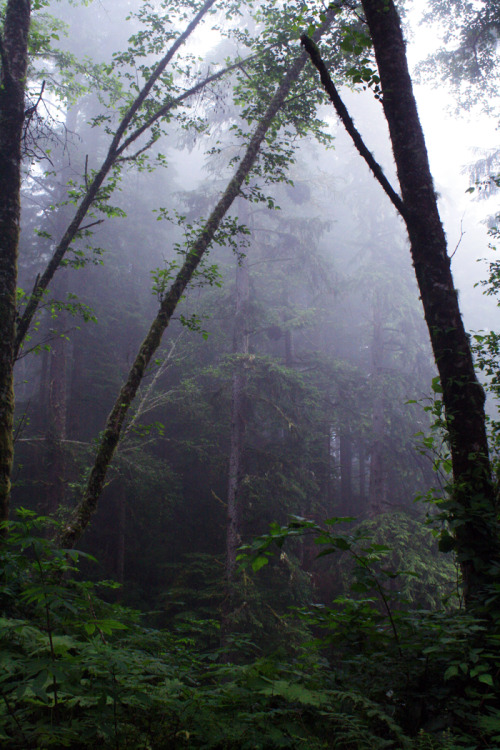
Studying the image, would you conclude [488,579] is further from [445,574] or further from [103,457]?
[445,574]

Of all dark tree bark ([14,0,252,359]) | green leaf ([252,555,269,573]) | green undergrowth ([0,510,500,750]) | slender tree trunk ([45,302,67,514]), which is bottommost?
green undergrowth ([0,510,500,750])

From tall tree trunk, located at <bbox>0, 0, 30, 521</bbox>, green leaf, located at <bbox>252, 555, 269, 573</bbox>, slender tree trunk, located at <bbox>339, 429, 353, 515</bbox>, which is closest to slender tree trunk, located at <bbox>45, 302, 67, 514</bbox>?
tall tree trunk, located at <bbox>0, 0, 30, 521</bbox>

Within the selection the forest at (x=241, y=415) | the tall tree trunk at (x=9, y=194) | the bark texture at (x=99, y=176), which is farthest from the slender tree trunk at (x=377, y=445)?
the tall tree trunk at (x=9, y=194)

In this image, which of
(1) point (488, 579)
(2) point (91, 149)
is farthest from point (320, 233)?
(1) point (488, 579)

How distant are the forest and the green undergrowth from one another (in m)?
0.02

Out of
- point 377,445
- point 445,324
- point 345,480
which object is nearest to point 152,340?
point 445,324

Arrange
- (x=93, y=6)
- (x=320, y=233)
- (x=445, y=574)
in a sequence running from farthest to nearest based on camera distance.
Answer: (x=93, y=6), (x=320, y=233), (x=445, y=574)

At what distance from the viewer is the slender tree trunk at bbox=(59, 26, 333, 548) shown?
15.4ft

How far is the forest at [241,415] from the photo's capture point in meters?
2.05

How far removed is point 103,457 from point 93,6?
2859 cm

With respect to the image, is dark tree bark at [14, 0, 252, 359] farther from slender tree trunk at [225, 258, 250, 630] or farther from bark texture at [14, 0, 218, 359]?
slender tree trunk at [225, 258, 250, 630]

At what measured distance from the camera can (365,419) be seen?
17422 mm

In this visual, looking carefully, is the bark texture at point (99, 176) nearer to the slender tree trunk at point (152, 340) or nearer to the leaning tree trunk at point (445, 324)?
the slender tree trunk at point (152, 340)

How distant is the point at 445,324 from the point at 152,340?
3.36 metres
